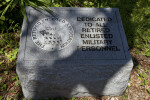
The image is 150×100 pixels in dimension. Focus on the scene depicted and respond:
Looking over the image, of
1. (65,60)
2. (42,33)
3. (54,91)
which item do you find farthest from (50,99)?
(42,33)

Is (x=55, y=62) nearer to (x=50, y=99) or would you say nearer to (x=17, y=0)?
(x=50, y=99)

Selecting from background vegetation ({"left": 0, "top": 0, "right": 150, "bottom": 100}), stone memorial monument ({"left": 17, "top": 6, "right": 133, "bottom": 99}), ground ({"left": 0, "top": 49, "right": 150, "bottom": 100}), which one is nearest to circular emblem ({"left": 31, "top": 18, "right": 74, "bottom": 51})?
stone memorial monument ({"left": 17, "top": 6, "right": 133, "bottom": 99})

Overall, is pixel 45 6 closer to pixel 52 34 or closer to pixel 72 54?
pixel 52 34

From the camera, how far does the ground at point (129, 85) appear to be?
231 cm

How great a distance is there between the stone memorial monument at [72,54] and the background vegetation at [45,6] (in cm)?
48

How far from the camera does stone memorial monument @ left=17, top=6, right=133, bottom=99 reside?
5.90 ft

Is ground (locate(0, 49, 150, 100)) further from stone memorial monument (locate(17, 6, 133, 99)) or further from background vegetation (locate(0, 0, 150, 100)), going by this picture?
stone memorial monument (locate(17, 6, 133, 99))

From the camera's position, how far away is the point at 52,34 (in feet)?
6.43

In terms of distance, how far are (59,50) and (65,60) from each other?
0.51 ft

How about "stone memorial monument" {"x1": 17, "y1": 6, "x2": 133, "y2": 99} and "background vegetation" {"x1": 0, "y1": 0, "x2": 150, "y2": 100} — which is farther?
"background vegetation" {"x1": 0, "y1": 0, "x2": 150, "y2": 100}

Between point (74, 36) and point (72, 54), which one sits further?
point (74, 36)

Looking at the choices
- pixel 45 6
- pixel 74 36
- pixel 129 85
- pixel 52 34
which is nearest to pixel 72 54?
pixel 74 36

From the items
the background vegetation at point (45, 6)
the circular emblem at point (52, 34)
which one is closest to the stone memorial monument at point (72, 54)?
the circular emblem at point (52, 34)

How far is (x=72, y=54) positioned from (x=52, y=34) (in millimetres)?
379
